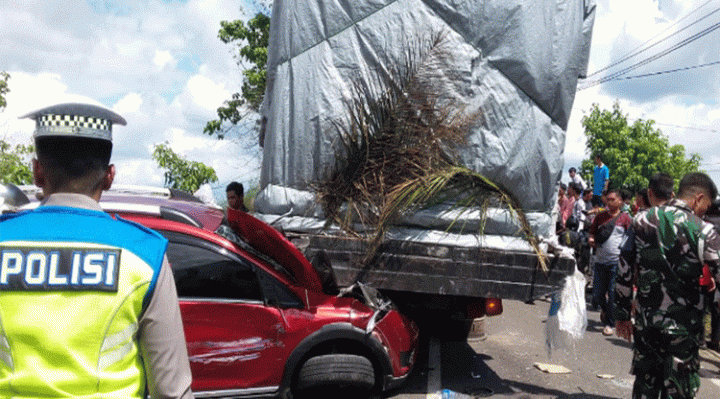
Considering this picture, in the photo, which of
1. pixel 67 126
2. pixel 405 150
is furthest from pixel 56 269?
pixel 405 150

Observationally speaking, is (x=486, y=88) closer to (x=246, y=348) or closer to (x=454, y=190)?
(x=454, y=190)

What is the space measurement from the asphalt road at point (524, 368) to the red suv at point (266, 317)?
2.82 ft

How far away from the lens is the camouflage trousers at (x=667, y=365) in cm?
Answer: 404

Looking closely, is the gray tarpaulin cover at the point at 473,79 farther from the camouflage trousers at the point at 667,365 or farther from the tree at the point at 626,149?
the tree at the point at 626,149

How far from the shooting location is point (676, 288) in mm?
4098

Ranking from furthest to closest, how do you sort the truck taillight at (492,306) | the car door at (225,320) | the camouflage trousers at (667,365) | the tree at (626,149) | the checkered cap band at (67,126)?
the tree at (626,149) → the truck taillight at (492,306) → the car door at (225,320) → the camouflage trousers at (667,365) → the checkered cap band at (67,126)

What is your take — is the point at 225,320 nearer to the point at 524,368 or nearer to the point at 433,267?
the point at 433,267

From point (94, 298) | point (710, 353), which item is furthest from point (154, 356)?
point (710, 353)

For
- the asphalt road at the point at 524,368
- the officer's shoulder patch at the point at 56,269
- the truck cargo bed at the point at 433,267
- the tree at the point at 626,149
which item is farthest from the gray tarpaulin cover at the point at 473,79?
the tree at the point at 626,149

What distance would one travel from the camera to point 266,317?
4336 mm

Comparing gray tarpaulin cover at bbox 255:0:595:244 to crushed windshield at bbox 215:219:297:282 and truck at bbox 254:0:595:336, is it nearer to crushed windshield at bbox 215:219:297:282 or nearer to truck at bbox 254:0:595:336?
truck at bbox 254:0:595:336

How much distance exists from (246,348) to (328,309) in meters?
0.66

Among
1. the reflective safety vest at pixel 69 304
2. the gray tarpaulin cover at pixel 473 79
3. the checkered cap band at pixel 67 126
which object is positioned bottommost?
the reflective safety vest at pixel 69 304

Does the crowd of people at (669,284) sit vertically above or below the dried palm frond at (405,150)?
below
